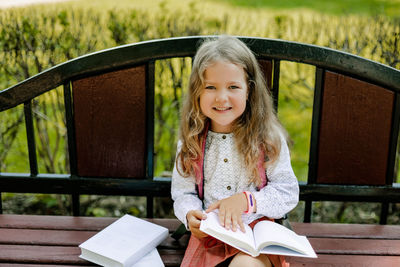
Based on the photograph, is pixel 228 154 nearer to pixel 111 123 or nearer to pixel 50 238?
pixel 111 123

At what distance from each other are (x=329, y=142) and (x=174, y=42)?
3.03 feet

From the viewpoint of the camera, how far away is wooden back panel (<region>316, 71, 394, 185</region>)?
210cm

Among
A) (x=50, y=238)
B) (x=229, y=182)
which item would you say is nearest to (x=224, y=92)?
(x=229, y=182)

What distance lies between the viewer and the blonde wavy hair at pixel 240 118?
1806mm

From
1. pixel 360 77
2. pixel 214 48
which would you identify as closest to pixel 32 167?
pixel 214 48

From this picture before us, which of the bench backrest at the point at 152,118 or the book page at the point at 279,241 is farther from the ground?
the bench backrest at the point at 152,118

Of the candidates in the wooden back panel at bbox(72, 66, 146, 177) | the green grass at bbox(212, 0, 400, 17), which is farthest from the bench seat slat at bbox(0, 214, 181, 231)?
the green grass at bbox(212, 0, 400, 17)

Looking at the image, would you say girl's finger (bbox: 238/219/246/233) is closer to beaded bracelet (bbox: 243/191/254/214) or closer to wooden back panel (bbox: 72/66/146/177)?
beaded bracelet (bbox: 243/191/254/214)

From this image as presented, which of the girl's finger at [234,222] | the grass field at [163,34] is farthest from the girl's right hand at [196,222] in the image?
the grass field at [163,34]

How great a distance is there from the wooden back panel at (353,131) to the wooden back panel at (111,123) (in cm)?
92

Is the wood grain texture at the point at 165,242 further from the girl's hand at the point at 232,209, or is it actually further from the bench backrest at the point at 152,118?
the girl's hand at the point at 232,209

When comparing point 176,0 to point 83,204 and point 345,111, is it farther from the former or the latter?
point 345,111

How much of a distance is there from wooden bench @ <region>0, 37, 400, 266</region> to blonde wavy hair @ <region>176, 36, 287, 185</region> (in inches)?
8.6

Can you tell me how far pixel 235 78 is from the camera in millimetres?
1784
